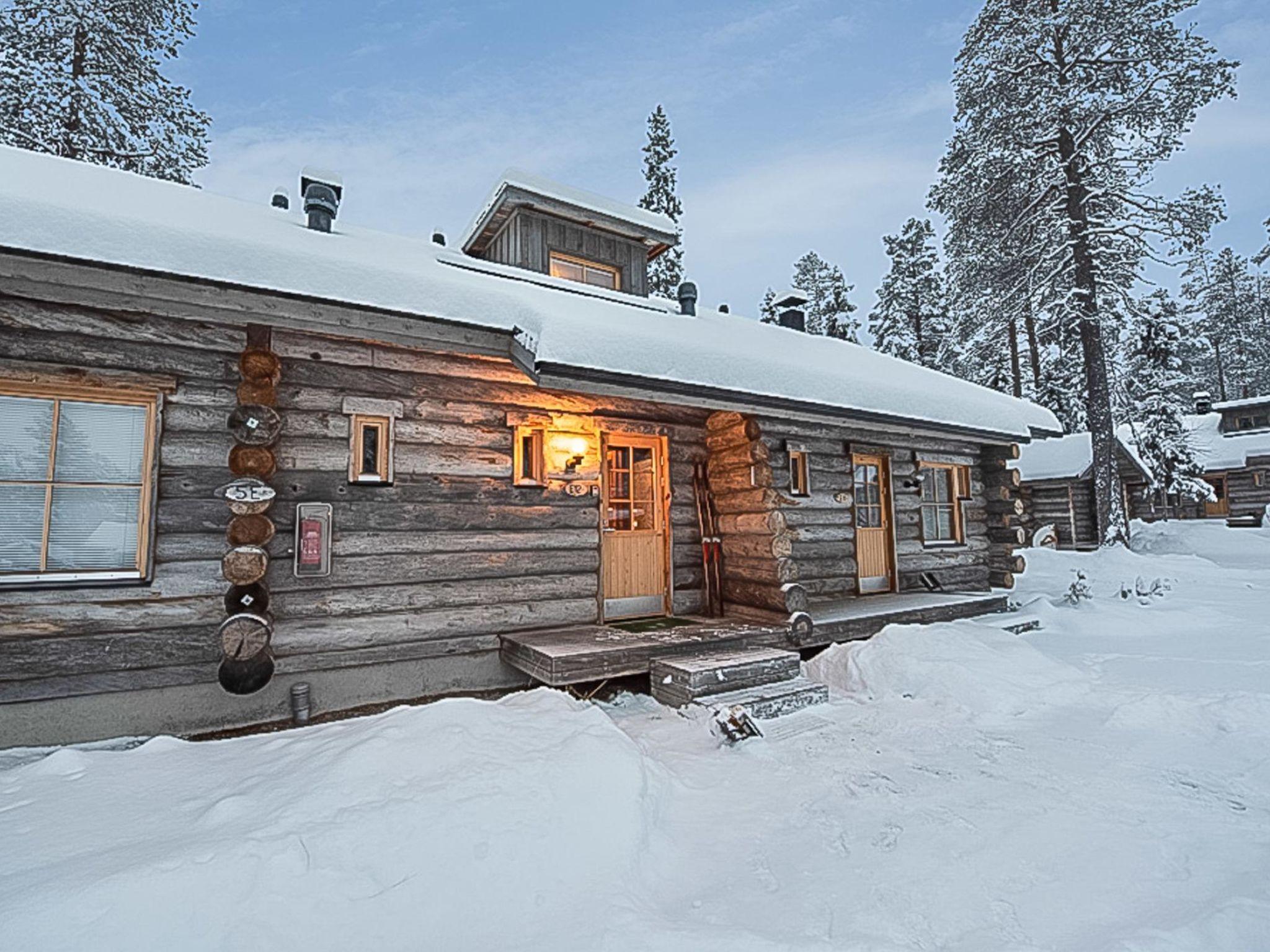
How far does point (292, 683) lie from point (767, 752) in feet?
10.7

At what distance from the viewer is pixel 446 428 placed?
4.87 m

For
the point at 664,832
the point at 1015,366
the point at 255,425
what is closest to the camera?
the point at 664,832

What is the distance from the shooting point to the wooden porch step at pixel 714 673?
4328 mm

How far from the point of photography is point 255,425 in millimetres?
3967

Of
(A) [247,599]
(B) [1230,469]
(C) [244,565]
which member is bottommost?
(A) [247,599]

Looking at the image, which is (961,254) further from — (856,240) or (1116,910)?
(856,240)

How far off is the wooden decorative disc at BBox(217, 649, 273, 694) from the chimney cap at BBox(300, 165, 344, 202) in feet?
15.1

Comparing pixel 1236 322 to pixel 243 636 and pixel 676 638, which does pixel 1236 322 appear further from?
pixel 243 636

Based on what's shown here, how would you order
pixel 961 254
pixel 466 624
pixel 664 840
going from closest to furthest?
1. pixel 664 840
2. pixel 466 624
3. pixel 961 254

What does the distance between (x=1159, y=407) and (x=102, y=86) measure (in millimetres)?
26503

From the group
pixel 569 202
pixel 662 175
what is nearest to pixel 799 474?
pixel 569 202

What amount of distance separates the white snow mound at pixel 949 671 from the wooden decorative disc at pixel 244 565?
171 inches

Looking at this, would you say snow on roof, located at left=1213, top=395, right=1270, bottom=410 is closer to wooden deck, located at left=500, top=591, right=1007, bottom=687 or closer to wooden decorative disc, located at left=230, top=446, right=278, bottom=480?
wooden deck, located at left=500, top=591, right=1007, bottom=687

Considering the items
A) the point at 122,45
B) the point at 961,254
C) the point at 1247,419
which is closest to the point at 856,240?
the point at 1247,419
